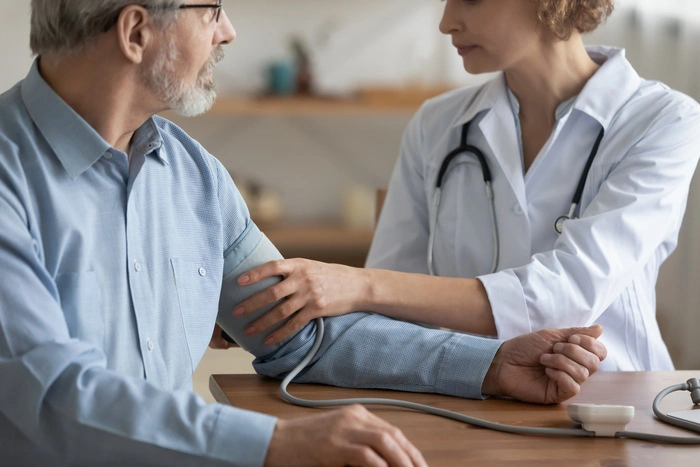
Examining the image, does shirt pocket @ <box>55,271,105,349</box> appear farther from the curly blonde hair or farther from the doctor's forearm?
the curly blonde hair

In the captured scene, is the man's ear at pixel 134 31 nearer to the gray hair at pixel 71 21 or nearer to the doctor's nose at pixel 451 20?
the gray hair at pixel 71 21

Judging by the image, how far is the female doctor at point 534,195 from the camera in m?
1.64

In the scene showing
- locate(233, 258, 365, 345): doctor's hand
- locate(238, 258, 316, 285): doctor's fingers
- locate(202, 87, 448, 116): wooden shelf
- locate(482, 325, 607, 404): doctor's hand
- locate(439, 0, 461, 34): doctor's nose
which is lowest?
locate(482, 325, 607, 404): doctor's hand

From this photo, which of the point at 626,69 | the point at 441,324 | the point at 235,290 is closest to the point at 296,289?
the point at 235,290

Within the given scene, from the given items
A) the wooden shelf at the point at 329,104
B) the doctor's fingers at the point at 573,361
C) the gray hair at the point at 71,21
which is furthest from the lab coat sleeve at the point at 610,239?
the wooden shelf at the point at 329,104

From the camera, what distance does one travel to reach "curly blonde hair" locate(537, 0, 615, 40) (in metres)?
1.87

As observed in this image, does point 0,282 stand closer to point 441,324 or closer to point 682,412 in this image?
point 441,324

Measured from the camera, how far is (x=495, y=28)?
1888 millimetres

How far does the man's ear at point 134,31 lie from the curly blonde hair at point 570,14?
0.90 meters

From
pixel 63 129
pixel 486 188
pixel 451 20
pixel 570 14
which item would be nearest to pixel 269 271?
pixel 63 129

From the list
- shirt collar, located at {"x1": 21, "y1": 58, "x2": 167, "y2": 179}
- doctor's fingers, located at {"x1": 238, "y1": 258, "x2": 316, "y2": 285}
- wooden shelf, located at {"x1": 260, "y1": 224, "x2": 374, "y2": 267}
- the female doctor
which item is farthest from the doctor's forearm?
wooden shelf, located at {"x1": 260, "y1": 224, "x2": 374, "y2": 267}

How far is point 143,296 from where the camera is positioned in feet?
4.17

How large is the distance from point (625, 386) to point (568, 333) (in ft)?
0.39

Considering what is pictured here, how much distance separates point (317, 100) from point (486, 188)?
106 inches
